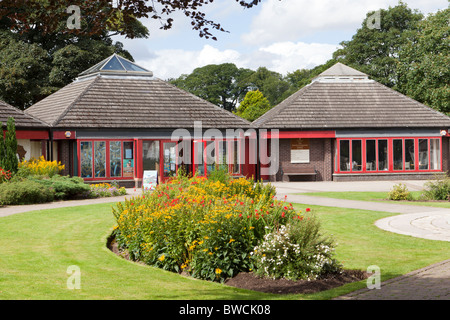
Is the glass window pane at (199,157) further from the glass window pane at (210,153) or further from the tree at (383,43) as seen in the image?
the tree at (383,43)

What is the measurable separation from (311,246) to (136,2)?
4.29 meters

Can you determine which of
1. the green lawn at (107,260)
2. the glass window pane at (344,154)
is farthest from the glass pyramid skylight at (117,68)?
the green lawn at (107,260)

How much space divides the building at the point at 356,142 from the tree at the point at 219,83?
167 ft

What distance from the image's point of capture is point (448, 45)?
38.4m

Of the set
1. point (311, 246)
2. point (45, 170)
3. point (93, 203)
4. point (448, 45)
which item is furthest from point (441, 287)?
point (448, 45)

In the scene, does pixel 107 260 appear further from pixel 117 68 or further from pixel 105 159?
pixel 117 68

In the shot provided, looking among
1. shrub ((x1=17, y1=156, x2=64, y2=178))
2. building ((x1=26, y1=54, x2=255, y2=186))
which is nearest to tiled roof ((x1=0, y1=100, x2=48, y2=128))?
building ((x1=26, y1=54, x2=255, y2=186))

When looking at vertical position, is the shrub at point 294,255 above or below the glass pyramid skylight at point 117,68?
below

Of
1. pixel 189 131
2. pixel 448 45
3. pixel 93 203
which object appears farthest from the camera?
pixel 448 45

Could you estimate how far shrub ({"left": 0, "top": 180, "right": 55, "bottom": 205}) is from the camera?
19.2 metres

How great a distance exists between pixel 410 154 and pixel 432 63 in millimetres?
8427

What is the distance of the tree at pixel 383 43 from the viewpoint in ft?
164

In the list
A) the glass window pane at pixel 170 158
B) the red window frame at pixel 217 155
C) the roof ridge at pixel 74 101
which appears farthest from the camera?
the red window frame at pixel 217 155

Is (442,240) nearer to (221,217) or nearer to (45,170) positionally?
(221,217)
